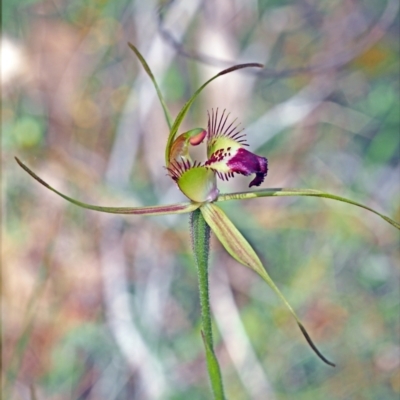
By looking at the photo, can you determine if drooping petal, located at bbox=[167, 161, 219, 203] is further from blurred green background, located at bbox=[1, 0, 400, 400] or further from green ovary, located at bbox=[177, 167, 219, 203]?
blurred green background, located at bbox=[1, 0, 400, 400]

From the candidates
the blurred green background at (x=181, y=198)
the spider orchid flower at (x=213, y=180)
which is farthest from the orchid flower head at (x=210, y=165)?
the blurred green background at (x=181, y=198)

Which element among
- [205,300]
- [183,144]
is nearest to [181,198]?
[183,144]

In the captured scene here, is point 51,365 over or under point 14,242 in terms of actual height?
under

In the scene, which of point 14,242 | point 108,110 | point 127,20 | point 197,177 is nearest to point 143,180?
point 108,110

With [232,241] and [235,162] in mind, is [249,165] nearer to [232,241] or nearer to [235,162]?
[235,162]

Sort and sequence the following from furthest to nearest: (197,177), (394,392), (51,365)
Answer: (51,365) < (394,392) < (197,177)

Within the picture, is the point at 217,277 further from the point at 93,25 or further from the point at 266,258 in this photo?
the point at 93,25
